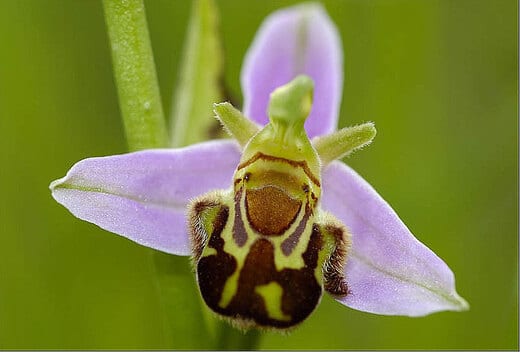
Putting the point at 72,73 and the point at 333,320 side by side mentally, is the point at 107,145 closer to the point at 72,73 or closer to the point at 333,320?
the point at 72,73

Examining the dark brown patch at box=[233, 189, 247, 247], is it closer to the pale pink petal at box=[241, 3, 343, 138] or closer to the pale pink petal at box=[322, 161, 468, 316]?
the pale pink petal at box=[322, 161, 468, 316]

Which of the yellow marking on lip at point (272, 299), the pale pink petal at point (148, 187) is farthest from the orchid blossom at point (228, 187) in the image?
the yellow marking on lip at point (272, 299)

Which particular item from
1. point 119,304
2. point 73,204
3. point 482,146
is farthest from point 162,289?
point 482,146

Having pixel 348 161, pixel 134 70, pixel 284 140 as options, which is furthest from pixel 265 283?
pixel 348 161

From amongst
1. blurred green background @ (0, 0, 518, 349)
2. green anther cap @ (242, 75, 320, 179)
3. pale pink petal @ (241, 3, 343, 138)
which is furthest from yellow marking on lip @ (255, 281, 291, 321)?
blurred green background @ (0, 0, 518, 349)

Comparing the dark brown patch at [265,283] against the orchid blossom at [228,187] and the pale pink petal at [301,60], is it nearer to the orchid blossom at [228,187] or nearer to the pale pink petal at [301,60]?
the orchid blossom at [228,187]

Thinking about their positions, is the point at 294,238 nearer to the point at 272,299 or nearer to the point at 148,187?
the point at 272,299
